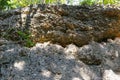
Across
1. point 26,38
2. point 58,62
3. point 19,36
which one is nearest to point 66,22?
point 26,38

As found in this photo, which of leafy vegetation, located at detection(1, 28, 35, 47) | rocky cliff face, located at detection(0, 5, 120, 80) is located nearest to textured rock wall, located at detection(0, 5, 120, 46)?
rocky cliff face, located at detection(0, 5, 120, 80)

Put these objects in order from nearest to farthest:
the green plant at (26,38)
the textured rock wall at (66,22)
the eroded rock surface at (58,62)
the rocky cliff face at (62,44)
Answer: the eroded rock surface at (58,62)
the rocky cliff face at (62,44)
the green plant at (26,38)
the textured rock wall at (66,22)

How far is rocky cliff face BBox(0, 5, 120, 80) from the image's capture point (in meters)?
4.49

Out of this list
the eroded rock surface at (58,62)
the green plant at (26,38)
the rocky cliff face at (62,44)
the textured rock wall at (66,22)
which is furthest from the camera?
the textured rock wall at (66,22)

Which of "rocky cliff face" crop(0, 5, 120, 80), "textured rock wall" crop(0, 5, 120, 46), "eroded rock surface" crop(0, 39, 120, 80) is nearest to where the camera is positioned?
"eroded rock surface" crop(0, 39, 120, 80)

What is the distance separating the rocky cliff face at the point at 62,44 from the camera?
4.49m

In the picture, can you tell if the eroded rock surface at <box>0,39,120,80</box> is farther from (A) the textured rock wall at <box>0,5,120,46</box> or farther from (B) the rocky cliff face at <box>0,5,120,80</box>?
(A) the textured rock wall at <box>0,5,120,46</box>

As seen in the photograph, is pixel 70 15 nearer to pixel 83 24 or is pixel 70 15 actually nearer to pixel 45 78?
pixel 83 24


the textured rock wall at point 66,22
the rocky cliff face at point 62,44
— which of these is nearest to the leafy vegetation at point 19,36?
the rocky cliff face at point 62,44

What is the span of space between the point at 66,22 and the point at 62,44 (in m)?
0.55

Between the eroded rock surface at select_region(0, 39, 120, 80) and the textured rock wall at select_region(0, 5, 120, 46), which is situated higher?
the textured rock wall at select_region(0, 5, 120, 46)

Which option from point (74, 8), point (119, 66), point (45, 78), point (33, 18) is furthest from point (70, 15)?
point (45, 78)

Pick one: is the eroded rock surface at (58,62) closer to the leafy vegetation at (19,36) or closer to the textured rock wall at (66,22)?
the leafy vegetation at (19,36)

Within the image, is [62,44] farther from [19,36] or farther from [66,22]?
[19,36]
